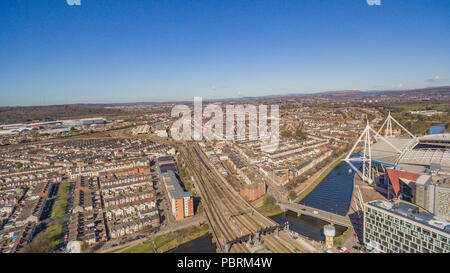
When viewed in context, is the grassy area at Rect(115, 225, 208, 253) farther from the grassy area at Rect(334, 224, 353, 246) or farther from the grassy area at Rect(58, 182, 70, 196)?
the grassy area at Rect(58, 182, 70, 196)

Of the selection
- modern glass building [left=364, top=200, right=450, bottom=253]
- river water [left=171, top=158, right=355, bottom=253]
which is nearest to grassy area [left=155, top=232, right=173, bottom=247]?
river water [left=171, top=158, right=355, bottom=253]

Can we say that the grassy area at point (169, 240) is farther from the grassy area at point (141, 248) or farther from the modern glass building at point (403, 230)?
the modern glass building at point (403, 230)

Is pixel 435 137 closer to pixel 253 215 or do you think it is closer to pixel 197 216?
pixel 253 215

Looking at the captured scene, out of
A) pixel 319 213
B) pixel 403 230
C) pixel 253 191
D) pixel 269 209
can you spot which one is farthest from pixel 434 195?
pixel 253 191

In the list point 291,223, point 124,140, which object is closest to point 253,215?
point 291,223

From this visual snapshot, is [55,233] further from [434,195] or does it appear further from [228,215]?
[434,195]
